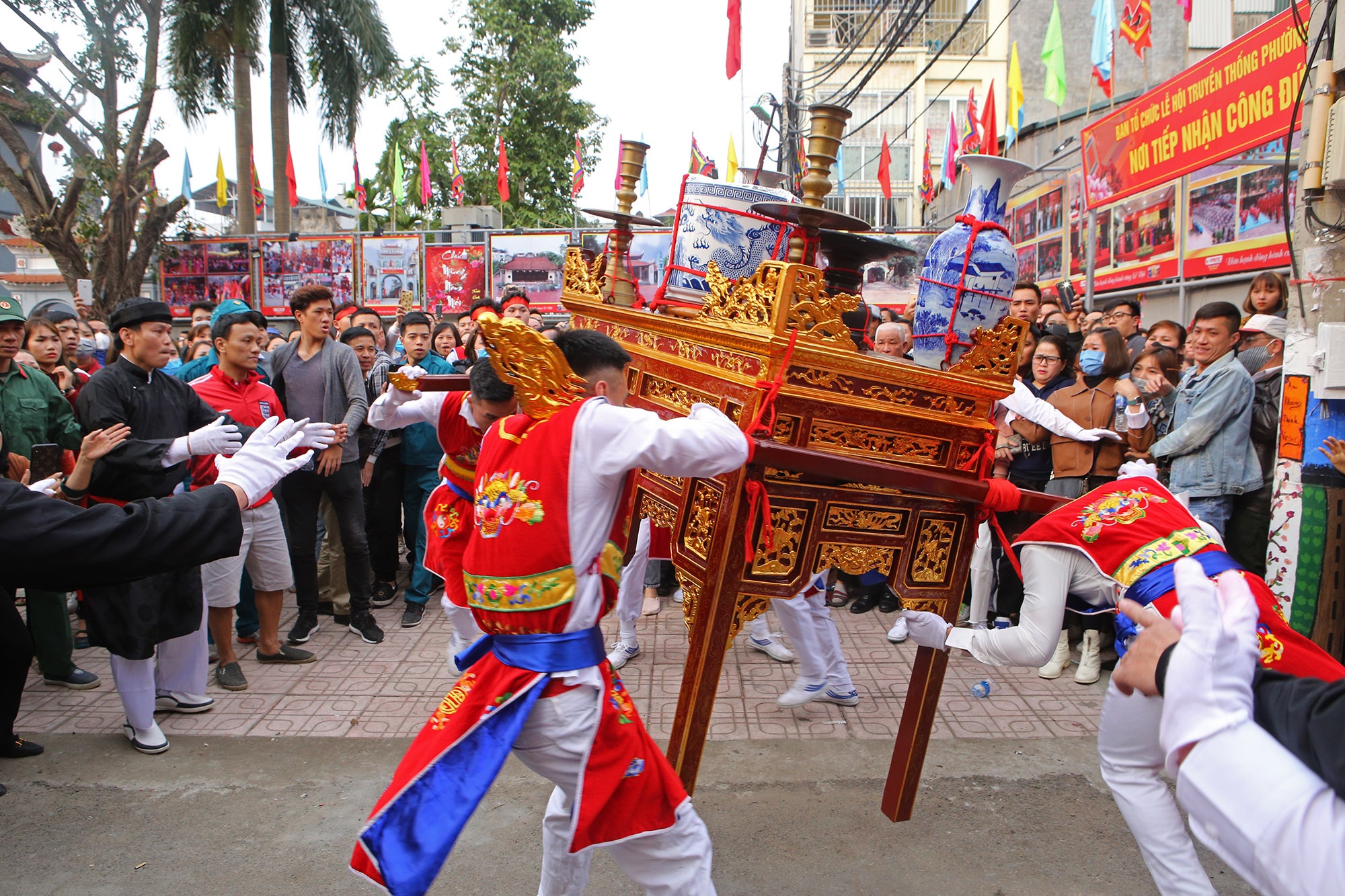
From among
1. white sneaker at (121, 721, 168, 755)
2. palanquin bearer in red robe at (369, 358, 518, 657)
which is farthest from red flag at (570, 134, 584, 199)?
white sneaker at (121, 721, 168, 755)

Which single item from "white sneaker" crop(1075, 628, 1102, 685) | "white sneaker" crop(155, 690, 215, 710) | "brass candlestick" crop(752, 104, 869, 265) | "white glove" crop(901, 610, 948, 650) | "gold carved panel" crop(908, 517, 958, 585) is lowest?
"white sneaker" crop(155, 690, 215, 710)

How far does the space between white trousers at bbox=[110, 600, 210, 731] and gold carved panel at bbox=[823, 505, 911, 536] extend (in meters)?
2.85

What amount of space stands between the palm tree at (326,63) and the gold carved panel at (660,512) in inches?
661

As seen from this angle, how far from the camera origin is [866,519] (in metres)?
2.77

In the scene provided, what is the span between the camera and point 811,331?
2547 millimetres

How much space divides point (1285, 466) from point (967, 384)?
6.94 ft

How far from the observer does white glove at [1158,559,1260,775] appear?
1205mm

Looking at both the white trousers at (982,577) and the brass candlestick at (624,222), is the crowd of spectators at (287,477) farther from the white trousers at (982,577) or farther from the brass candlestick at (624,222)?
the white trousers at (982,577)

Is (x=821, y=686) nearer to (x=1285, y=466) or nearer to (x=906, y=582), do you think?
(x=906, y=582)

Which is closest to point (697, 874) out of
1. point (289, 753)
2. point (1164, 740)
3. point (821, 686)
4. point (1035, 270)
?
point (1164, 740)

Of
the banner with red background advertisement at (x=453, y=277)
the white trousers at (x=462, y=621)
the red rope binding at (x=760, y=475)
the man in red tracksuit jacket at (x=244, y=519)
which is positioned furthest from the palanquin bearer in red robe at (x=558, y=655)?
the banner with red background advertisement at (x=453, y=277)

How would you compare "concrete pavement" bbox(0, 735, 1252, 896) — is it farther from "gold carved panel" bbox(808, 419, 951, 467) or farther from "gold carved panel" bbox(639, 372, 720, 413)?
"gold carved panel" bbox(639, 372, 720, 413)

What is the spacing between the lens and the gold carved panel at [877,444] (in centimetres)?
260

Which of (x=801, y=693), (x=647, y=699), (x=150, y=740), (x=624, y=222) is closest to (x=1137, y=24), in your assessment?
(x=624, y=222)
